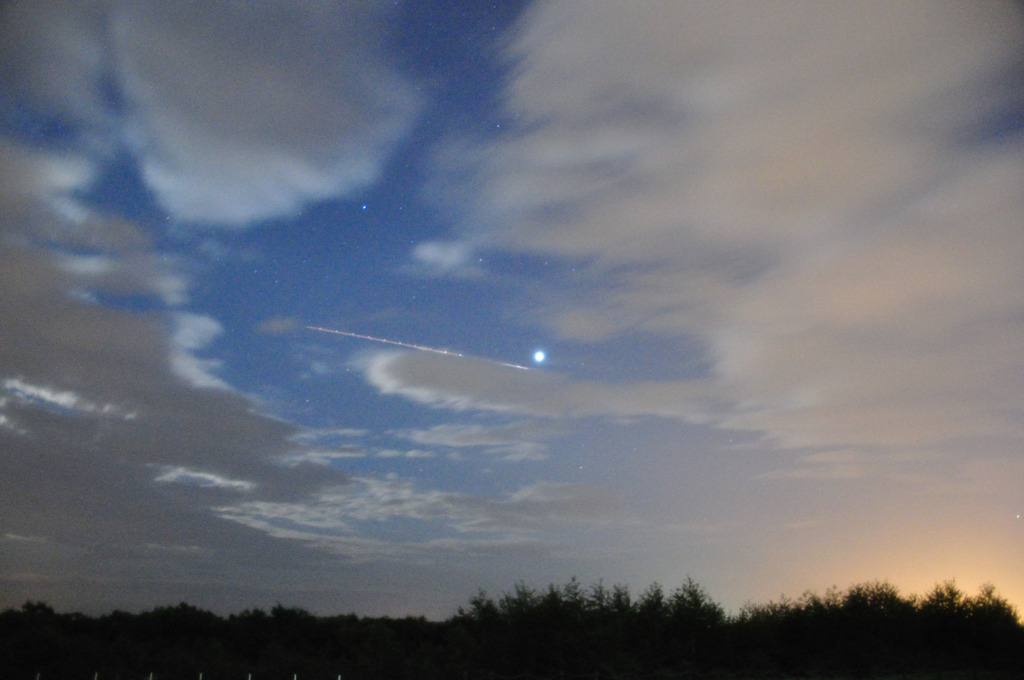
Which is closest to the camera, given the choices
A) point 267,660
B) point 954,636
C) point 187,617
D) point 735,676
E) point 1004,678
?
point 1004,678

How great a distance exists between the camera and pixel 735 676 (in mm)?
33312

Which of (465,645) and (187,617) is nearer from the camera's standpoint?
(465,645)

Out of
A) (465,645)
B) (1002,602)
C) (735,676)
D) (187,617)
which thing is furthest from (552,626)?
(187,617)

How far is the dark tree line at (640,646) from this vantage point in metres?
33.3

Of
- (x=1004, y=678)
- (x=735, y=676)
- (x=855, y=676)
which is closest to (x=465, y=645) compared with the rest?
(x=735, y=676)

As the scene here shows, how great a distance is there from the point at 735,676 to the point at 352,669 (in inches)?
647

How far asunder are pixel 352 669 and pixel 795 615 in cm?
2264

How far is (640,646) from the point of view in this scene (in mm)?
35469

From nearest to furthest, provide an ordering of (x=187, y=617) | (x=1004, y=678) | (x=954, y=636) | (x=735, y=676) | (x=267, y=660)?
(x=1004, y=678) < (x=735, y=676) < (x=267, y=660) < (x=954, y=636) < (x=187, y=617)

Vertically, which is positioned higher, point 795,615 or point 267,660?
point 795,615

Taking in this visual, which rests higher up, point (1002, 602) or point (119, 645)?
point (1002, 602)

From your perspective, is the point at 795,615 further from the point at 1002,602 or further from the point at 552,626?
the point at 552,626

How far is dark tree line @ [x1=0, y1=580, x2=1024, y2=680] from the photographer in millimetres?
33344

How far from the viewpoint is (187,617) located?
57.1 m
